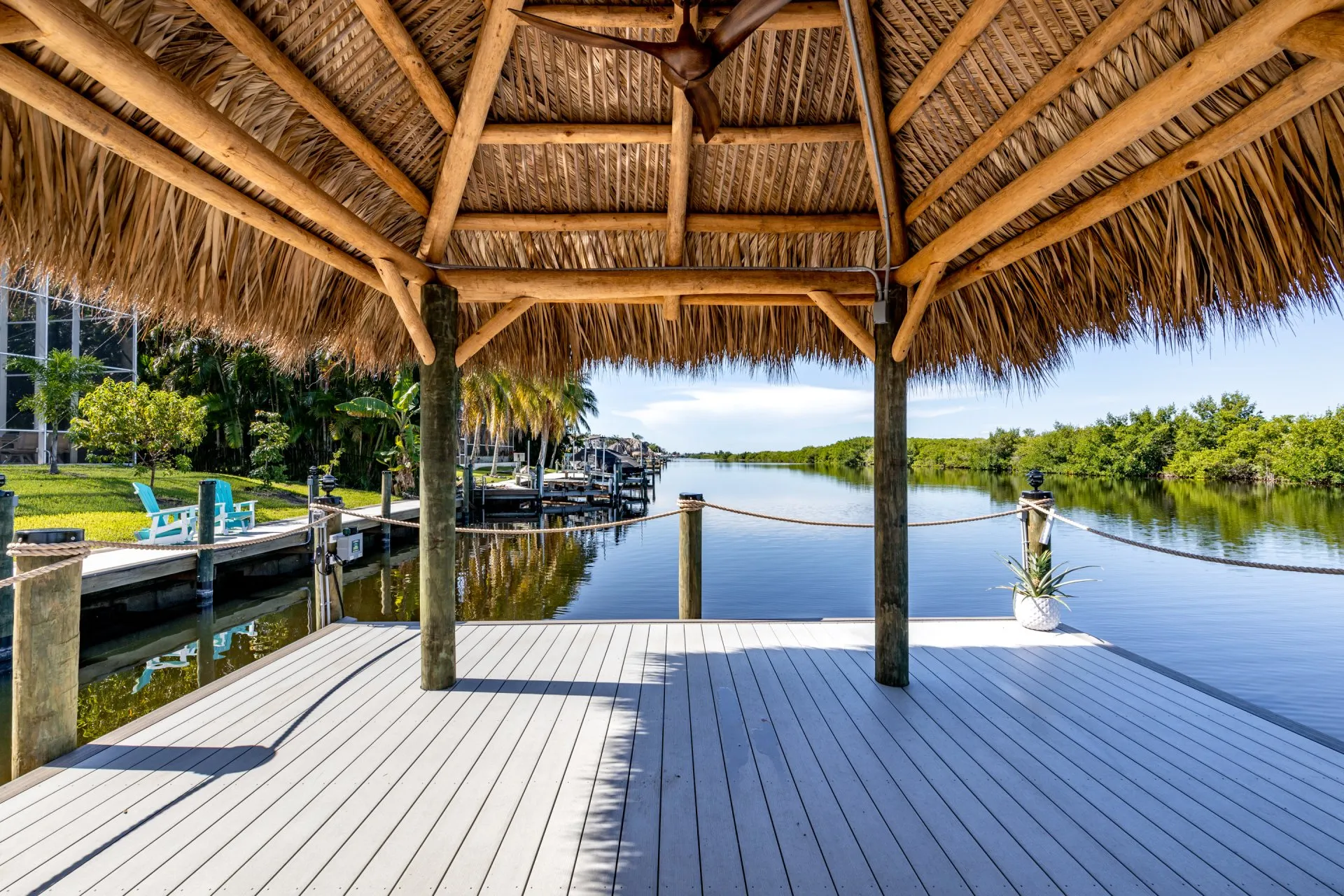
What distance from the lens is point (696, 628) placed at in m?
4.26

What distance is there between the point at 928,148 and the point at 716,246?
4.11ft

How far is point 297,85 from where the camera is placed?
2332 millimetres

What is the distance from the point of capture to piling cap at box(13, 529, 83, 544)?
8.18ft

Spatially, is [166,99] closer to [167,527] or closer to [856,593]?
[167,527]

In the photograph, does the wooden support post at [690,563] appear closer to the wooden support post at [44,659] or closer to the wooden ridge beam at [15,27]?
the wooden support post at [44,659]

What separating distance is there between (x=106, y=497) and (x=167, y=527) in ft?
16.6

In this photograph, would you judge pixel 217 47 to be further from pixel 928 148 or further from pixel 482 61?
pixel 928 148

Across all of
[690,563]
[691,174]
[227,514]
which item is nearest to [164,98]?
[691,174]

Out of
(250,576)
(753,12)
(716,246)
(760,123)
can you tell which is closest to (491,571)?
(250,576)

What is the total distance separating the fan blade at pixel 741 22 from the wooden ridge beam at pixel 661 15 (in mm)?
824

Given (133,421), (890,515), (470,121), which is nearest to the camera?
(470,121)

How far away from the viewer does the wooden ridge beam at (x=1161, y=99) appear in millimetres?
1415

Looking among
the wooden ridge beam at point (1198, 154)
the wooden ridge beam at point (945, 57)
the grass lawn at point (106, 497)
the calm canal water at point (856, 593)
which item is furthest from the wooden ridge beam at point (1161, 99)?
the grass lawn at point (106, 497)

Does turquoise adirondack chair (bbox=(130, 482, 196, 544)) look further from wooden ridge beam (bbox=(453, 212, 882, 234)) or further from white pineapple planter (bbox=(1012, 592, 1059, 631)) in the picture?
white pineapple planter (bbox=(1012, 592, 1059, 631))
